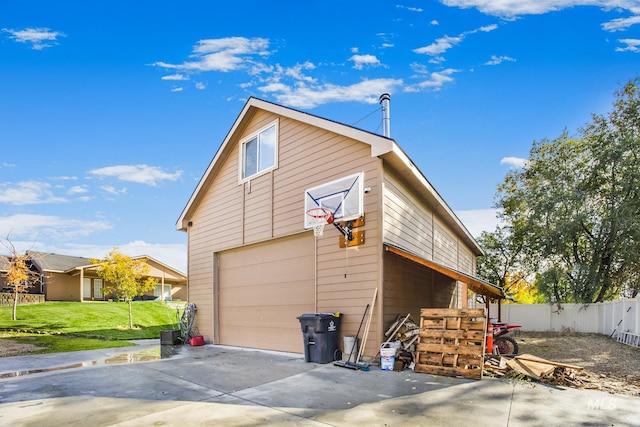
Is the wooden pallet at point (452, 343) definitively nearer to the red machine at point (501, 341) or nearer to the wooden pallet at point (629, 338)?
the red machine at point (501, 341)

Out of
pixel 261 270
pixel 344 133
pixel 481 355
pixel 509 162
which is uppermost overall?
pixel 509 162

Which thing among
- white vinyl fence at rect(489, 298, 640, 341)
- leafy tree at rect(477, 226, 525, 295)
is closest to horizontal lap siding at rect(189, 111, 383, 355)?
white vinyl fence at rect(489, 298, 640, 341)

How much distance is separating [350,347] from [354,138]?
4.33 metres

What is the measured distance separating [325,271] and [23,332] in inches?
546

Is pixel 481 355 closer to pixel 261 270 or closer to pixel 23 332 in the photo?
pixel 261 270

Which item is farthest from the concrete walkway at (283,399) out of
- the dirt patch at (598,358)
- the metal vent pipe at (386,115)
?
the metal vent pipe at (386,115)

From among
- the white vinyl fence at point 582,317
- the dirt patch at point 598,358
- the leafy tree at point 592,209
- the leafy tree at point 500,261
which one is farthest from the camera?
the leafy tree at point 500,261

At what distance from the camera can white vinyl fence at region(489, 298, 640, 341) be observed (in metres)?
12.5

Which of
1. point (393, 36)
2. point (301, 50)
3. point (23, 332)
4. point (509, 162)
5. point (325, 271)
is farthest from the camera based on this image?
point (509, 162)

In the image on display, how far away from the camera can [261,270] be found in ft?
35.8

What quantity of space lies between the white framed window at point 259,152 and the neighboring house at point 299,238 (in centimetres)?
3

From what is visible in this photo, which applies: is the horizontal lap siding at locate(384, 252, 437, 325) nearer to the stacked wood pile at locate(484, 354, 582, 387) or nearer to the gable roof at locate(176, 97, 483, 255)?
the gable roof at locate(176, 97, 483, 255)

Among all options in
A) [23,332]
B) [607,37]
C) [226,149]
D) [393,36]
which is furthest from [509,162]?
[23,332]

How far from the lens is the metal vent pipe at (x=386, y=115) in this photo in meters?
9.55
